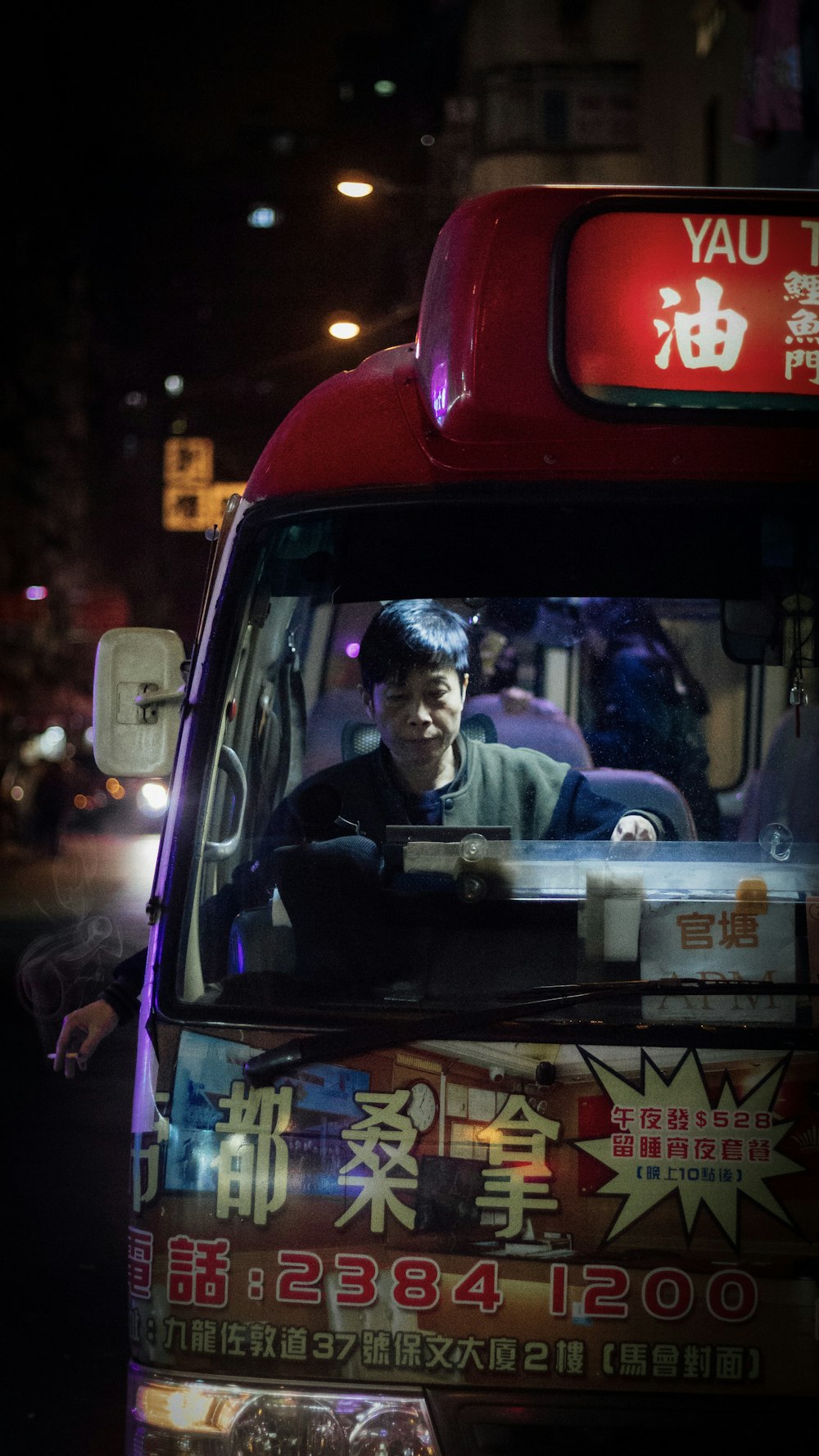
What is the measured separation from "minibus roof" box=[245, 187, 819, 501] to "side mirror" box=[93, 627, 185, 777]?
759 mm

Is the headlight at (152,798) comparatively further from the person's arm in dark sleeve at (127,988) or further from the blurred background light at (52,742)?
the person's arm in dark sleeve at (127,988)

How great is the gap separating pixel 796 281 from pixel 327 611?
115 cm

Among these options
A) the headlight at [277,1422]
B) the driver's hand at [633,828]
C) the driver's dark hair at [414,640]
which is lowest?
the headlight at [277,1422]

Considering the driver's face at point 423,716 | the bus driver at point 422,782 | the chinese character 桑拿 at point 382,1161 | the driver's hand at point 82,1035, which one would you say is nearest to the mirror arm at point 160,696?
the bus driver at point 422,782

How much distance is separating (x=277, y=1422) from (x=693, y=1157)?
818 mm

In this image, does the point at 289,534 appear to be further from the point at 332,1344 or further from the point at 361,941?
the point at 332,1344

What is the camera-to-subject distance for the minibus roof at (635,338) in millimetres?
3092

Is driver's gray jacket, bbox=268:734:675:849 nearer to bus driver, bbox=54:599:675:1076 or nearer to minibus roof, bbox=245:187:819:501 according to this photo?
bus driver, bbox=54:599:675:1076

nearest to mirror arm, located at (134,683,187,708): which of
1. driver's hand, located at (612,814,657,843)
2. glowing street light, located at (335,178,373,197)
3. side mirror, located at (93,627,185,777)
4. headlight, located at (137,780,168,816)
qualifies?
side mirror, located at (93,627,185,777)

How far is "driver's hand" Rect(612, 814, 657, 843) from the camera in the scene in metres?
3.21

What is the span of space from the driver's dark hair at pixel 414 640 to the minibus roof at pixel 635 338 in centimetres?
36

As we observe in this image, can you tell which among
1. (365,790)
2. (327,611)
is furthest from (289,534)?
(365,790)

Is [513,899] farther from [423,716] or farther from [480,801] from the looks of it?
[423,716]

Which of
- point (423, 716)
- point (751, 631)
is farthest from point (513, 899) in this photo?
point (751, 631)
